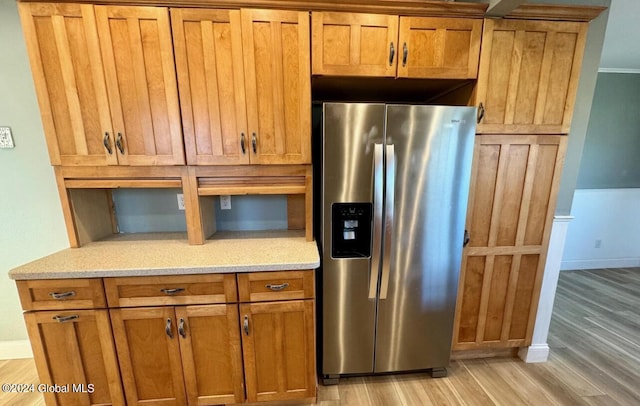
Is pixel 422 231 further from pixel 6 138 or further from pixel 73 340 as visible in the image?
pixel 6 138

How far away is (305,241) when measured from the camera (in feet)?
5.09

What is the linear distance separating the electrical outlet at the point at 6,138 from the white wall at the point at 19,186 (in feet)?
0.09

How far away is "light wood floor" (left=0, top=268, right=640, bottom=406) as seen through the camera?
1502mm

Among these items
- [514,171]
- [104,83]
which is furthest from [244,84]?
[514,171]

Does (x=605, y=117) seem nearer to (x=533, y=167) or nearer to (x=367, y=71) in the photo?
(x=533, y=167)

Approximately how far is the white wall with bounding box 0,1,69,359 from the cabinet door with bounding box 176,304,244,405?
1.28m

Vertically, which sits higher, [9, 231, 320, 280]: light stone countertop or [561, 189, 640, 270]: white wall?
[9, 231, 320, 280]: light stone countertop

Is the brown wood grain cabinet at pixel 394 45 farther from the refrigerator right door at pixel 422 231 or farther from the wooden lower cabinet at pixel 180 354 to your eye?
the wooden lower cabinet at pixel 180 354

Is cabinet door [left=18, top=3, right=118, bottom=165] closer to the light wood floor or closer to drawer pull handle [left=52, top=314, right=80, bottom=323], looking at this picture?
drawer pull handle [left=52, top=314, right=80, bottom=323]

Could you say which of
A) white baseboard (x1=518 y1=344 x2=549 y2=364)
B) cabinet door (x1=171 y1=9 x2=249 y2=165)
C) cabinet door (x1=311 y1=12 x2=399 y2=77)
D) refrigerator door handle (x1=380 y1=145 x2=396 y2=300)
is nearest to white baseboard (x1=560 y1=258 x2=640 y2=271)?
white baseboard (x1=518 y1=344 x2=549 y2=364)

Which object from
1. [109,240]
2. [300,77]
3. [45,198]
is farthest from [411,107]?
[45,198]

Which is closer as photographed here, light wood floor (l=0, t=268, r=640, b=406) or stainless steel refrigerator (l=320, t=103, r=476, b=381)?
stainless steel refrigerator (l=320, t=103, r=476, b=381)

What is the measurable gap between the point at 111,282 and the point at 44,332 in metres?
0.42

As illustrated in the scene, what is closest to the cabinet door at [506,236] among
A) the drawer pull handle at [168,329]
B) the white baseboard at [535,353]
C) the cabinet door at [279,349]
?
the white baseboard at [535,353]
